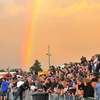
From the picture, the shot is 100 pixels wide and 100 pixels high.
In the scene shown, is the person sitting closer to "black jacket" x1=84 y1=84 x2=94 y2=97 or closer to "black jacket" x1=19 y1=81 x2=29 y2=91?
"black jacket" x1=84 y1=84 x2=94 y2=97

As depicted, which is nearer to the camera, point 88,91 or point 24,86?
point 88,91

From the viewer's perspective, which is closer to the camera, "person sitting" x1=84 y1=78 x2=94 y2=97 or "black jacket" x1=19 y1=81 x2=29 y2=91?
"person sitting" x1=84 y1=78 x2=94 y2=97

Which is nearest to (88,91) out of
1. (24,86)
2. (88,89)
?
(88,89)

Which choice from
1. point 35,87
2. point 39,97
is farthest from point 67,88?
point 35,87

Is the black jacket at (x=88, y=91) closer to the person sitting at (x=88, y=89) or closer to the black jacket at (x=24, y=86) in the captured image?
the person sitting at (x=88, y=89)

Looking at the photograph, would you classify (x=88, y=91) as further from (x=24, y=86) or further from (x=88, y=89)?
(x=24, y=86)

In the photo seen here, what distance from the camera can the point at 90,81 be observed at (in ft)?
24.3

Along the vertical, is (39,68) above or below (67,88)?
above

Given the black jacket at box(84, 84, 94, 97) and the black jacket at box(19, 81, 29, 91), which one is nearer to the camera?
the black jacket at box(84, 84, 94, 97)

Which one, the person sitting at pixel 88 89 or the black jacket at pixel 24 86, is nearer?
the person sitting at pixel 88 89

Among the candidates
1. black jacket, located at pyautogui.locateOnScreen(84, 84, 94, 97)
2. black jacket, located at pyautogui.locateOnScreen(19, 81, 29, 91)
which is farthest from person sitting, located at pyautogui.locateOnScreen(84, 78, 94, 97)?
black jacket, located at pyautogui.locateOnScreen(19, 81, 29, 91)

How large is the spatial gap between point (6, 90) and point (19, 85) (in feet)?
9.01

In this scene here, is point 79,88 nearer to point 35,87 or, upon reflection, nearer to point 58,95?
point 58,95

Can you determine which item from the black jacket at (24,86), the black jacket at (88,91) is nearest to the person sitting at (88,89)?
the black jacket at (88,91)
